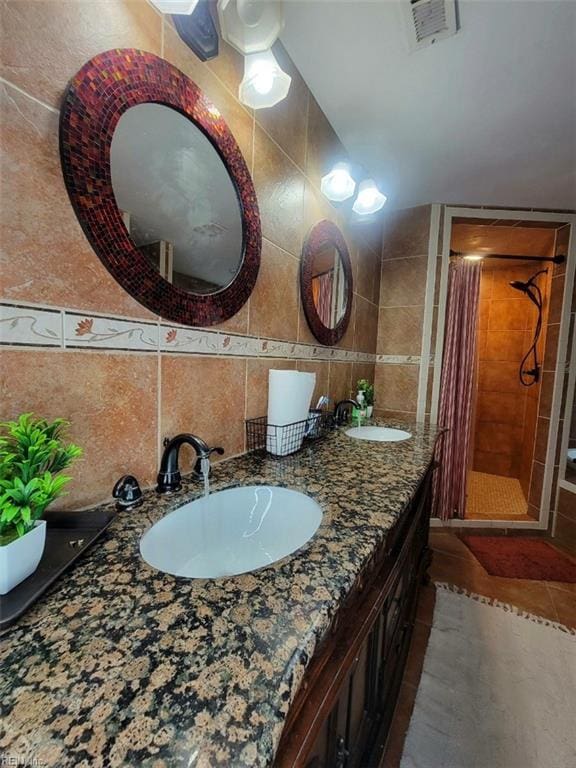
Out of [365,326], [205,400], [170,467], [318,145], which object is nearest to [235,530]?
[170,467]

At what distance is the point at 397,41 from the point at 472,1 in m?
0.23

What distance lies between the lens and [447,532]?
2312 millimetres

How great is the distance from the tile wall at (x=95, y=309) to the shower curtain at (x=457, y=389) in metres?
1.73

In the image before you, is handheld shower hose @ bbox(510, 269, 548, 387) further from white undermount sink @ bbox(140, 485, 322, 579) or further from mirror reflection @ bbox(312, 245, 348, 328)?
white undermount sink @ bbox(140, 485, 322, 579)

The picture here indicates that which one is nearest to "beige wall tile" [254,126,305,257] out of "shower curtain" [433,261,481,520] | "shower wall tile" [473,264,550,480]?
"shower curtain" [433,261,481,520]

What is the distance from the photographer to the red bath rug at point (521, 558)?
1838 millimetres

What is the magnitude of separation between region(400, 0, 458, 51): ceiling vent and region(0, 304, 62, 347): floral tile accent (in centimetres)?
136

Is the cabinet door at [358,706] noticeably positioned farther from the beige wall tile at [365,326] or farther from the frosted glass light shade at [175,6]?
the beige wall tile at [365,326]

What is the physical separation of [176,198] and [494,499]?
3279 millimetres

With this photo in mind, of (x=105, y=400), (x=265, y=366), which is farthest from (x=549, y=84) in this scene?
(x=105, y=400)

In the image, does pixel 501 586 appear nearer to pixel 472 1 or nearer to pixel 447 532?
pixel 447 532

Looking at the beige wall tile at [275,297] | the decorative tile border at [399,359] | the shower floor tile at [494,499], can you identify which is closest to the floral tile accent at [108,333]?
the beige wall tile at [275,297]

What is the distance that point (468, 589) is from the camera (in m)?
1.69

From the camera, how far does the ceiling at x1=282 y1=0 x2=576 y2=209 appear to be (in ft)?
3.26
